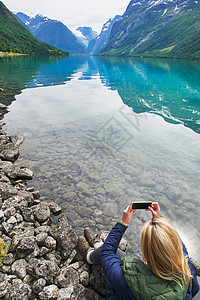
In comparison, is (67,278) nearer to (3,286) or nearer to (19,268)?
(19,268)

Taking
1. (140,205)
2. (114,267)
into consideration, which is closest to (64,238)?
(114,267)

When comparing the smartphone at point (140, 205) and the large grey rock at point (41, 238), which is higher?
the smartphone at point (140, 205)

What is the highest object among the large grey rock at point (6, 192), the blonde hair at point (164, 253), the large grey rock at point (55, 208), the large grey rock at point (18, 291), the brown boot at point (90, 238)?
the blonde hair at point (164, 253)

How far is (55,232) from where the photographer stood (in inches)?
245

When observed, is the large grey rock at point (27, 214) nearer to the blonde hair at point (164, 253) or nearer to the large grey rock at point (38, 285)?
the large grey rock at point (38, 285)

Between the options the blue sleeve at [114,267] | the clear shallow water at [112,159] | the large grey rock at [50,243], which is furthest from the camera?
the clear shallow water at [112,159]

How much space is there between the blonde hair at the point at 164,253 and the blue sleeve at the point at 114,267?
2.35ft

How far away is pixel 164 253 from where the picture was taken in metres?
2.91

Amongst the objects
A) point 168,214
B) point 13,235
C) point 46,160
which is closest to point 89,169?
point 46,160

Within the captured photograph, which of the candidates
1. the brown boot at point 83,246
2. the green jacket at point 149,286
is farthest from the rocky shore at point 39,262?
the green jacket at point 149,286

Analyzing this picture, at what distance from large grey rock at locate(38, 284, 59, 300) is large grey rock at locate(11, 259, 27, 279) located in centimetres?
71

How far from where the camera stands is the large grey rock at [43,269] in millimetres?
4840

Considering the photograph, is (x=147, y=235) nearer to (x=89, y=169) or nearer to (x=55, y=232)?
(x=55, y=232)

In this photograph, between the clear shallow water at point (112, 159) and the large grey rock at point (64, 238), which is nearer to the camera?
the large grey rock at point (64, 238)
